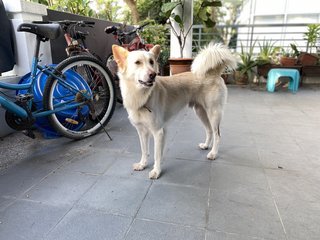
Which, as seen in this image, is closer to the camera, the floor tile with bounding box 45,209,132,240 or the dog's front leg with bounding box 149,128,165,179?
the floor tile with bounding box 45,209,132,240

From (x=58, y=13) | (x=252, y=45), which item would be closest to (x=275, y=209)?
(x=58, y=13)

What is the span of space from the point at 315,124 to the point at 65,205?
10.5 feet

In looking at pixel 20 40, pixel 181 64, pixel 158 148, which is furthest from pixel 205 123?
pixel 181 64

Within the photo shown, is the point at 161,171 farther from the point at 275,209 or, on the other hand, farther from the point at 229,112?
the point at 229,112

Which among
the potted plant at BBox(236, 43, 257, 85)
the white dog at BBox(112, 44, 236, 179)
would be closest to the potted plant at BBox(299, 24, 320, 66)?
the potted plant at BBox(236, 43, 257, 85)

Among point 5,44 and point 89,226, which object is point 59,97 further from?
point 89,226

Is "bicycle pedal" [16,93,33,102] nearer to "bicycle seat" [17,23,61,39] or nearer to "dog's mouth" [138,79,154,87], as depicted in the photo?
"bicycle seat" [17,23,61,39]

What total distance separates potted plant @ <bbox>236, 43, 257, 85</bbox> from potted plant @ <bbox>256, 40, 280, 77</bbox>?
0.15 metres

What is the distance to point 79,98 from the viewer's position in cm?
252

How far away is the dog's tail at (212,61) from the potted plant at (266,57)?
3.80 meters

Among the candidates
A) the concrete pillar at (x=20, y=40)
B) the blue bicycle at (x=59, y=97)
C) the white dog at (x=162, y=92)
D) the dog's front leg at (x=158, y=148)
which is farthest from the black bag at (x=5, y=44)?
the dog's front leg at (x=158, y=148)

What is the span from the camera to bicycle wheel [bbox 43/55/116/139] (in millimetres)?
2338

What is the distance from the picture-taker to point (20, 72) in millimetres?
2721

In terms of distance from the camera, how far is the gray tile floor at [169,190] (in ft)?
4.37
